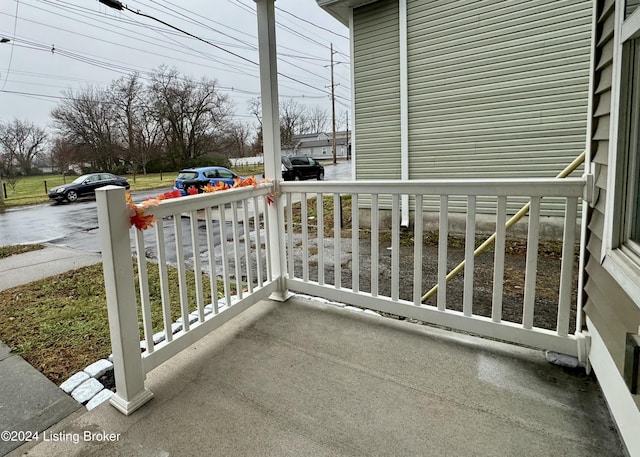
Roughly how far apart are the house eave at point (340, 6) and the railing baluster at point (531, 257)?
14.5ft

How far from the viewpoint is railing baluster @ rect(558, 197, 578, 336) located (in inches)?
67.2

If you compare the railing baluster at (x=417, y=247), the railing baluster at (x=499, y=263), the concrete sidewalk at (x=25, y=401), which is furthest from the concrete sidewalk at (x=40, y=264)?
the railing baluster at (x=499, y=263)

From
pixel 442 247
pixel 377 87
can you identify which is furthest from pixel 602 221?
pixel 377 87

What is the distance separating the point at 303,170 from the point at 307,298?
142cm

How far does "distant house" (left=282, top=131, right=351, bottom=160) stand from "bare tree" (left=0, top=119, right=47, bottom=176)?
152cm

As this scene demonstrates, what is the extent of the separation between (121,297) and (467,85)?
16.0 ft

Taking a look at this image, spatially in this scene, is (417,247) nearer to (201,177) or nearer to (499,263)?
(499,263)

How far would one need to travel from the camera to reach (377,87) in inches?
212

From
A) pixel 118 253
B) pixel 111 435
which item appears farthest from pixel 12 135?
pixel 111 435

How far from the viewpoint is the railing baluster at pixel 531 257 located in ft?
5.76

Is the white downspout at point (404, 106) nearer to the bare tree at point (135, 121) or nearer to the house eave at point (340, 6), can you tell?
the house eave at point (340, 6)

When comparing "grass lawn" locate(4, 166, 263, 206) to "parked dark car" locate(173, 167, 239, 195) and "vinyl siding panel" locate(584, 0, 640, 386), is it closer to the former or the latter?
"parked dark car" locate(173, 167, 239, 195)

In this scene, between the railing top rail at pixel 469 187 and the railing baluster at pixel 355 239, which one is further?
the railing baluster at pixel 355 239

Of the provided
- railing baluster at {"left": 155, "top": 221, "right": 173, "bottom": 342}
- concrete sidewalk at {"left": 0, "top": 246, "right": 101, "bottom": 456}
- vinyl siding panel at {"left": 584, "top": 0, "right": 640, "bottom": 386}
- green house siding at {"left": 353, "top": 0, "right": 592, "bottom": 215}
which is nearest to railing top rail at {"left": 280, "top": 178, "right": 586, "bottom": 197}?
vinyl siding panel at {"left": 584, "top": 0, "right": 640, "bottom": 386}
